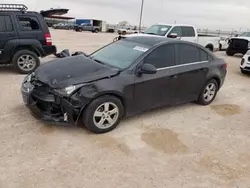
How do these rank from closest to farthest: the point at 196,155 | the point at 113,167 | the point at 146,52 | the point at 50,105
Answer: the point at 113,167 → the point at 196,155 → the point at 50,105 → the point at 146,52

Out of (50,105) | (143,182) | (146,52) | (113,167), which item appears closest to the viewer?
(143,182)

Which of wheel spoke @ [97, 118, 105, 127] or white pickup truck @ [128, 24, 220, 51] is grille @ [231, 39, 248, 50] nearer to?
white pickup truck @ [128, 24, 220, 51]

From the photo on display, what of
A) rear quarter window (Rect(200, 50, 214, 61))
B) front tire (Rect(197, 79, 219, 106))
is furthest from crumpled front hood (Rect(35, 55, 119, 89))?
front tire (Rect(197, 79, 219, 106))

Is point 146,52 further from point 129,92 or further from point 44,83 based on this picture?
point 44,83

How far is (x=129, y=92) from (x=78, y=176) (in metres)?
1.63

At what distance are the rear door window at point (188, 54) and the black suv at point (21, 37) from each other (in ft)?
14.8

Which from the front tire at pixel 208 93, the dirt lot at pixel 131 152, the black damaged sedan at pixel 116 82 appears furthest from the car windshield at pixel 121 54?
the front tire at pixel 208 93

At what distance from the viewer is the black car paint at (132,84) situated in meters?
3.64

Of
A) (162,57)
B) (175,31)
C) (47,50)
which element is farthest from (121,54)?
(175,31)

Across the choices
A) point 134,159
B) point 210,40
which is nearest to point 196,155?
point 134,159

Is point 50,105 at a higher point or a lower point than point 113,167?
higher

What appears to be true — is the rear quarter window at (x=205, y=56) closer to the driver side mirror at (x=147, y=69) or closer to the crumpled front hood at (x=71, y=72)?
the driver side mirror at (x=147, y=69)

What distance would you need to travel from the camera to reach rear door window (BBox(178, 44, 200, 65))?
4812 millimetres

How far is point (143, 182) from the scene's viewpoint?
2887 millimetres
